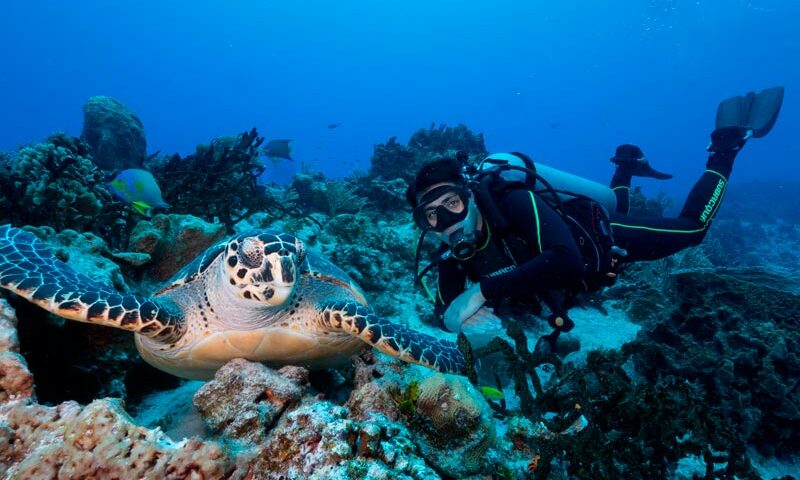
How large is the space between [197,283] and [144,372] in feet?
3.07

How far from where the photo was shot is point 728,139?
5797 mm

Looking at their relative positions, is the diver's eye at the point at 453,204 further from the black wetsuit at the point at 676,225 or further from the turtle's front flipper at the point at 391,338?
the black wetsuit at the point at 676,225

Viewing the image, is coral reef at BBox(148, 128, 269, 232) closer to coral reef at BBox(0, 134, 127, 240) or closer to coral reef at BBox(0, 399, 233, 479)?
coral reef at BBox(0, 134, 127, 240)

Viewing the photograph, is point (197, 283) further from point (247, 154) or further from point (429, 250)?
point (247, 154)

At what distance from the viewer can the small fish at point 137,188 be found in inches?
178

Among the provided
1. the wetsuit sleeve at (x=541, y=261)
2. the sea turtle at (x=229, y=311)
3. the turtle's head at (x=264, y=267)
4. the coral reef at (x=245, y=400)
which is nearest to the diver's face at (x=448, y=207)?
the wetsuit sleeve at (x=541, y=261)

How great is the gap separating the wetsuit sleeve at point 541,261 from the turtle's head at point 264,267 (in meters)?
1.78

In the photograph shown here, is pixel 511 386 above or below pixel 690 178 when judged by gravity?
above

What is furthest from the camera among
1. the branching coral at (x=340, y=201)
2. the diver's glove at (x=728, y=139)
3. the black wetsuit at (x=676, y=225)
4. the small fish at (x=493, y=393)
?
the branching coral at (x=340, y=201)

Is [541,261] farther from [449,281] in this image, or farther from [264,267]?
[264,267]

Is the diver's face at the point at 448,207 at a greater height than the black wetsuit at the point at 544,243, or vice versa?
the diver's face at the point at 448,207

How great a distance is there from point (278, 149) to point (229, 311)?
7873mm

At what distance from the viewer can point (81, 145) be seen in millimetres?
6582

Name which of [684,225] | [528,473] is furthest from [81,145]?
[684,225]
